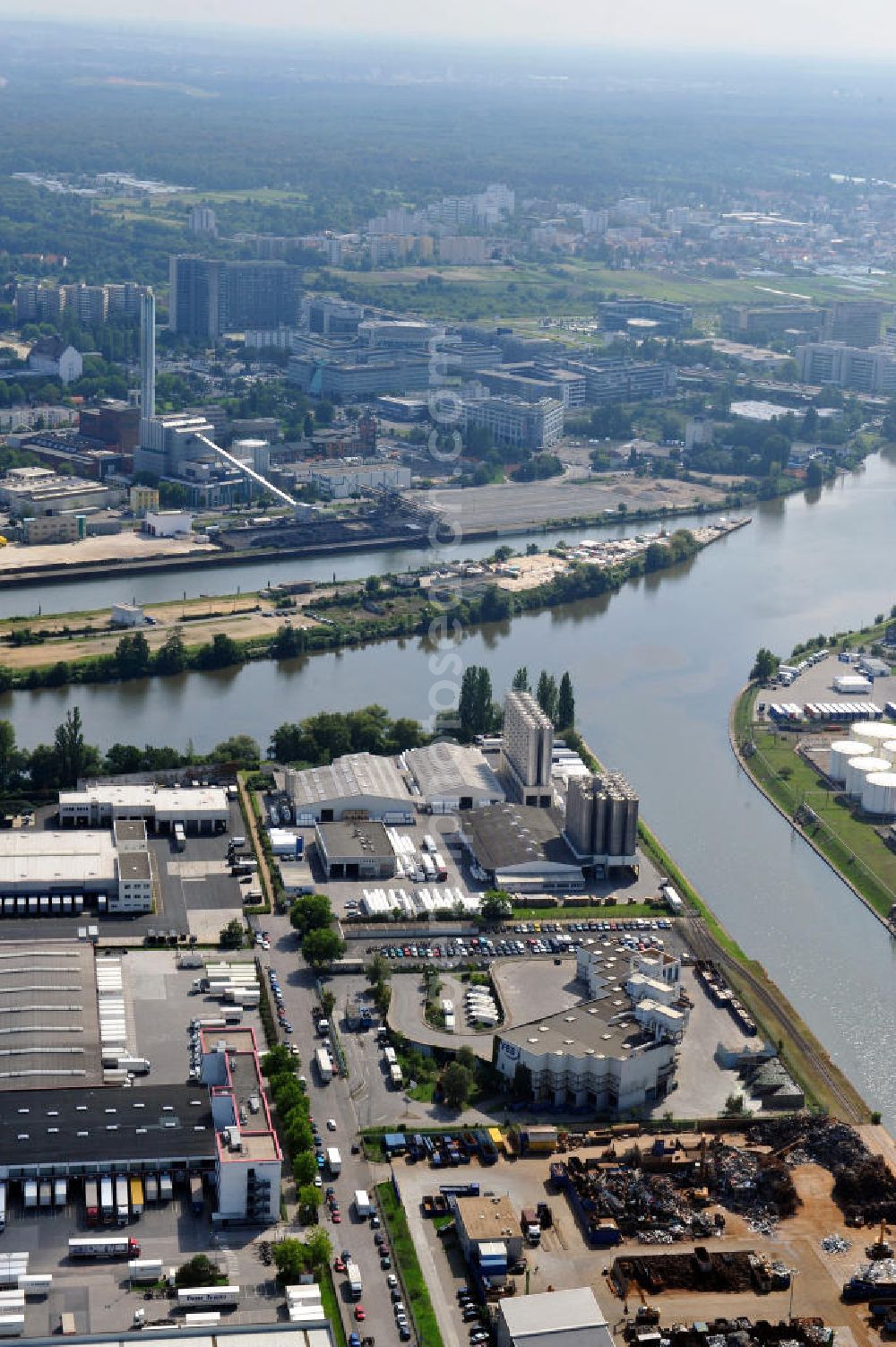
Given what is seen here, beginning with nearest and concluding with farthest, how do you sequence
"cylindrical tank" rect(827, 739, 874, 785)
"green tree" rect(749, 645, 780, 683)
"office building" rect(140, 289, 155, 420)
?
"cylindrical tank" rect(827, 739, 874, 785)
"green tree" rect(749, 645, 780, 683)
"office building" rect(140, 289, 155, 420)

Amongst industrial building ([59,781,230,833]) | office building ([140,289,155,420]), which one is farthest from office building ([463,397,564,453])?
industrial building ([59,781,230,833])

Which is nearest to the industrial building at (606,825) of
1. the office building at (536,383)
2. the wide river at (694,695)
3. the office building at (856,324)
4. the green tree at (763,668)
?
the wide river at (694,695)

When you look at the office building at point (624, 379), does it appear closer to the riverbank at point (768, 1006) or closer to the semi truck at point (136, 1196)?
the riverbank at point (768, 1006)

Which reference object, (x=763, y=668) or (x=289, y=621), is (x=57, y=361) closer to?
(x=289, y=621)

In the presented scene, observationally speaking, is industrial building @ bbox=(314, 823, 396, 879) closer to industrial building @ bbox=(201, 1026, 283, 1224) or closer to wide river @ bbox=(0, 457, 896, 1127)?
wide river @ bbox=(0, 457, 896, 1127)

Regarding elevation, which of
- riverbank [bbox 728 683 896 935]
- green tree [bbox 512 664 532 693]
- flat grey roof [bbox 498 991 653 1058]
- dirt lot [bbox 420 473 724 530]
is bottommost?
dirt lot [bbox 420 473 724 530]

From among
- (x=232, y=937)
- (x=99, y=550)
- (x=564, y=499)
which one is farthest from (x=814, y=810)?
(x=564, y=499)

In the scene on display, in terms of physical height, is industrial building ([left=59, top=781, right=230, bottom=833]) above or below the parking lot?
above
